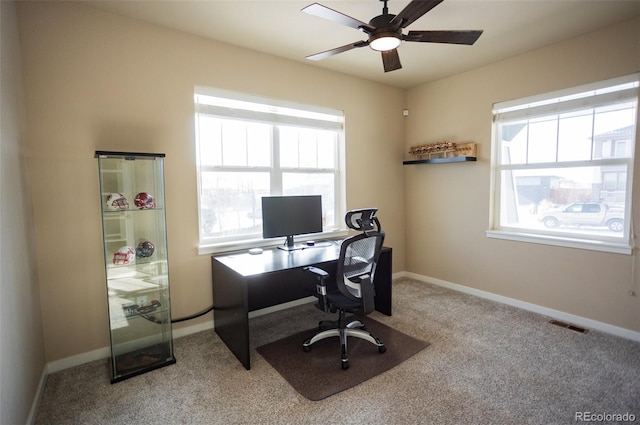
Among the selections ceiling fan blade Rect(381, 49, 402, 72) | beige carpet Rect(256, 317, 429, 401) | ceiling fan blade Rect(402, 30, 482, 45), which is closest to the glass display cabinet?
beige carpet Rect(256, 317, 429, 401)

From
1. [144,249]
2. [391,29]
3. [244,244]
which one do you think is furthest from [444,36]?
[144,249]

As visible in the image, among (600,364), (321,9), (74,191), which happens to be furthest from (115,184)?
(600,364)

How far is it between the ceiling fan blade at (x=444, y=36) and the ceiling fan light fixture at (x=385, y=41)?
75mm

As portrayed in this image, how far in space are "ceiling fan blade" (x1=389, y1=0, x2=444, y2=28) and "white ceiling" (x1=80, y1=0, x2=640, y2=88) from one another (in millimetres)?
497

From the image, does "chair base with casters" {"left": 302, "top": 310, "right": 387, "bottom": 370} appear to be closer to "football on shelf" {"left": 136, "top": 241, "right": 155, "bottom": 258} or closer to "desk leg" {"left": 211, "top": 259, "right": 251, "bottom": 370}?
"desk leg" {"left": 211, "top": 259, "right": 251, "bottom": 370}

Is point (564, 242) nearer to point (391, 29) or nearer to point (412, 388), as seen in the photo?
Answer: point (412, 388)

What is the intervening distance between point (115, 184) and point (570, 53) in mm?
4182

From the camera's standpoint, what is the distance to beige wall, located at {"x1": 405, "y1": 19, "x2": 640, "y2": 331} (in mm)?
2836

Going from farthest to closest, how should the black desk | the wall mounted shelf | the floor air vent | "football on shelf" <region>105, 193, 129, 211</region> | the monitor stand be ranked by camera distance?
1. the wall mounted shelf
2. the monitor stand
3. the floor air vent
4. the black desk
5. "football on shelf" <region>105, 193, 129, 211</region>

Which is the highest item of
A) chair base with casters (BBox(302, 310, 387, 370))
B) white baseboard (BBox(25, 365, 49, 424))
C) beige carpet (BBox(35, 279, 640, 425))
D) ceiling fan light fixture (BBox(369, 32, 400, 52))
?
ceiling fan light fixture (BBox(369, 32, 400, 52))

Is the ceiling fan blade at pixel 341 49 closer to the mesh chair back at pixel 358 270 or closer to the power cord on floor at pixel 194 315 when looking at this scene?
the mesh chair back at pixel 358 270

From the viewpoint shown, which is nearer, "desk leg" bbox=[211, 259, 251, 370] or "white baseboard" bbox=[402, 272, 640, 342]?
"desk leg" bbox=[211, 259, 251, 370]

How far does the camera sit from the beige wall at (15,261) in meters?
1.59

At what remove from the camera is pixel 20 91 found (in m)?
2.12
